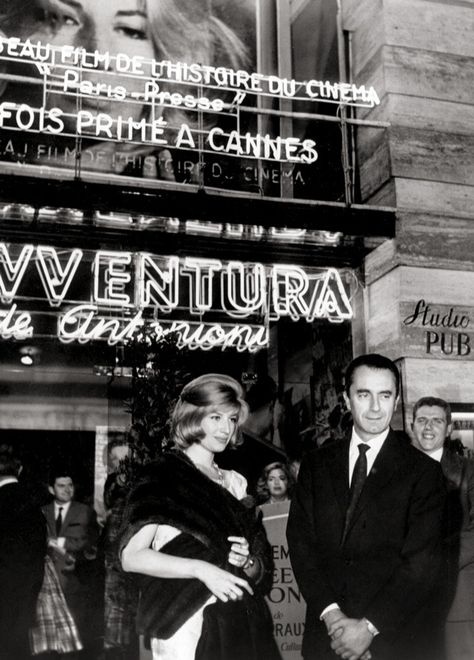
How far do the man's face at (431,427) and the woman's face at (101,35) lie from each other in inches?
194

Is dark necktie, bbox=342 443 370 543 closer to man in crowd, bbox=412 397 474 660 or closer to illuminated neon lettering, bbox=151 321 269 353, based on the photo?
man in crowd, bbox=412 397 474 660

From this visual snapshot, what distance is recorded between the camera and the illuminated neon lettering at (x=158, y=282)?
7664 millimetres

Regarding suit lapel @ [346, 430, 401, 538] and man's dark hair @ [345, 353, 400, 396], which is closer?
suit lapel @ [346, 430, 401, 538]

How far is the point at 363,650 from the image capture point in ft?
9.66

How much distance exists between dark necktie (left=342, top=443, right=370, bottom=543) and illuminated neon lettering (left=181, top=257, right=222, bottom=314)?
4620mm

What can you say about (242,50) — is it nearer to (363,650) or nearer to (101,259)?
(101,259)

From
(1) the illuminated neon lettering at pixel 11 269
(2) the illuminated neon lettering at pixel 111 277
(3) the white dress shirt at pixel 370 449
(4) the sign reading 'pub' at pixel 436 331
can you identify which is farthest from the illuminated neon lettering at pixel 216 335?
(3) the white dress shirt at pixel 370 449

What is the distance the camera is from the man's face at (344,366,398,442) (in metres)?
3.30

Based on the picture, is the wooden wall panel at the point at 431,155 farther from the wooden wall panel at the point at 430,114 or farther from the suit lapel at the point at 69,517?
the suit lapel at the point at 69,517

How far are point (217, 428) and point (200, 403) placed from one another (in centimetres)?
13

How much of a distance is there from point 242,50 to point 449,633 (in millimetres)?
7135

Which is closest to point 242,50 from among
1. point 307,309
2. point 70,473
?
point 307,309

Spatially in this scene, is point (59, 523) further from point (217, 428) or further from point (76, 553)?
point (217, 428)

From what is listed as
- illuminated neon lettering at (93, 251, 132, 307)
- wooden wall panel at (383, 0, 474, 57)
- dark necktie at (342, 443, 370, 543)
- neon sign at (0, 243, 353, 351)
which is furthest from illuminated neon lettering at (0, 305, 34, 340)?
dark necktie at (342, 443, 370, 543)
